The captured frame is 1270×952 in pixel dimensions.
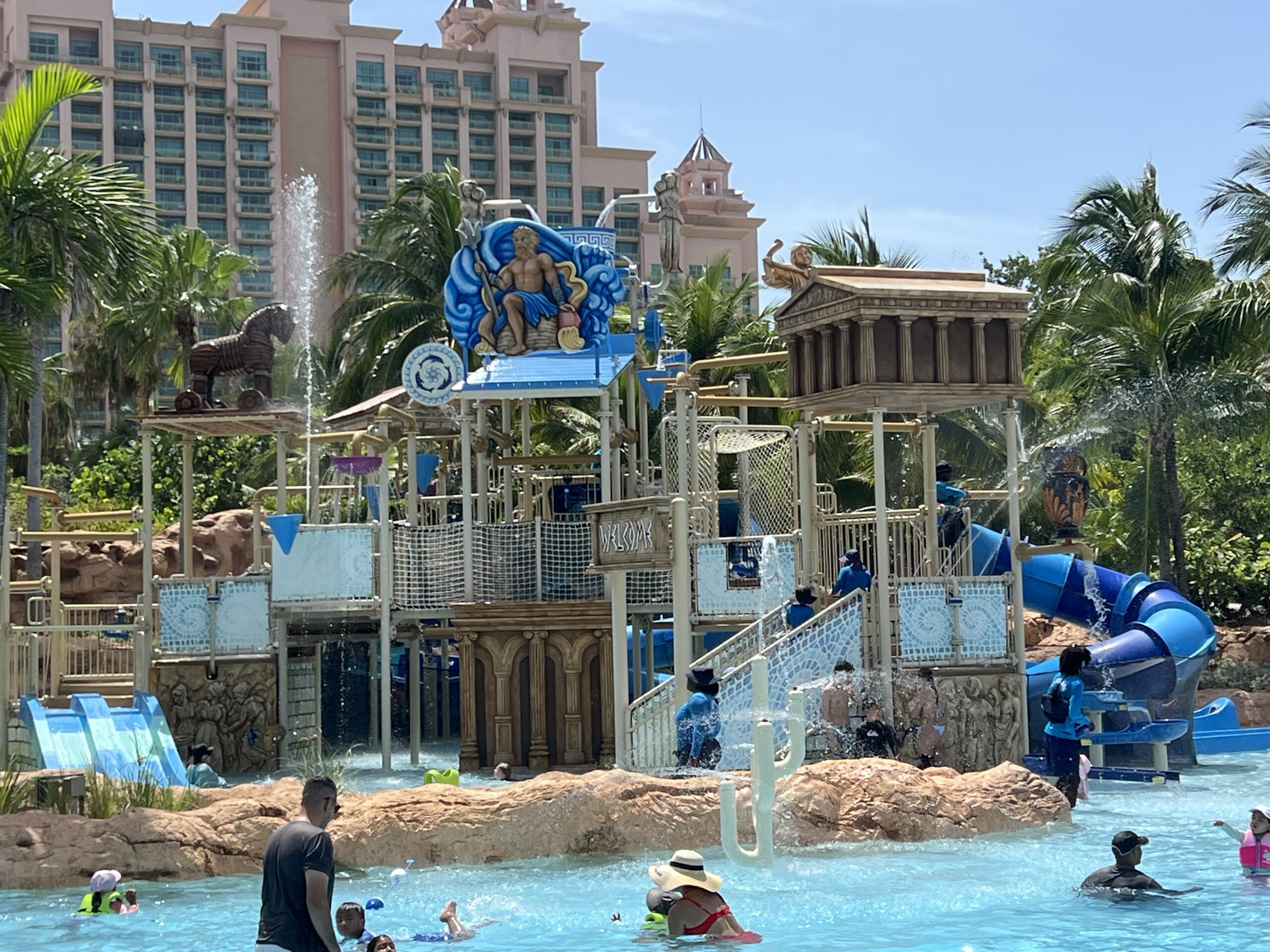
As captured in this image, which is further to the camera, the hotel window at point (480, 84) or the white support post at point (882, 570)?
the hotel window at point (480, 84)

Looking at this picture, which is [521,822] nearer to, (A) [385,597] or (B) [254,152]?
(A) [385,597]

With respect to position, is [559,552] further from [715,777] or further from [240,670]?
[715,777]

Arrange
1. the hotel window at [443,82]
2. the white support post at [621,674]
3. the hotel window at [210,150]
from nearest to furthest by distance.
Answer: the white support post at [621,674] < the hotel window at [210,150] < the hotel window at [443,82]

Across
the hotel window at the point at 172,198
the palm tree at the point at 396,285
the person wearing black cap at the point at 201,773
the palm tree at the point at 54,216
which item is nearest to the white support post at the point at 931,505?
the person wearing black cap at the point at 201,773

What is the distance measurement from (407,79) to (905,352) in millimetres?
82747

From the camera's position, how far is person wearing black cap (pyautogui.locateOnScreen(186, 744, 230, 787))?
1727 cm

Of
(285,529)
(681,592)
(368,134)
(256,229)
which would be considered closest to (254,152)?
(256,229)

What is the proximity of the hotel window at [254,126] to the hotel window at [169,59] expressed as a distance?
434 cm

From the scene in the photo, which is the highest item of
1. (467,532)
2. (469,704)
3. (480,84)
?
(480,84)

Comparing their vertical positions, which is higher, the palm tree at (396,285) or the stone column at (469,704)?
the palm tree at (396,285)

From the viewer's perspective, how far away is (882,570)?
666 inches

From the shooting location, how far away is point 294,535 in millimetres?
20516

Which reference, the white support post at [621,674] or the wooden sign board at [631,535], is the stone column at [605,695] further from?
the white support post at [621,674]

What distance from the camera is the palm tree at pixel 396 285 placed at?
3350 centimetres
